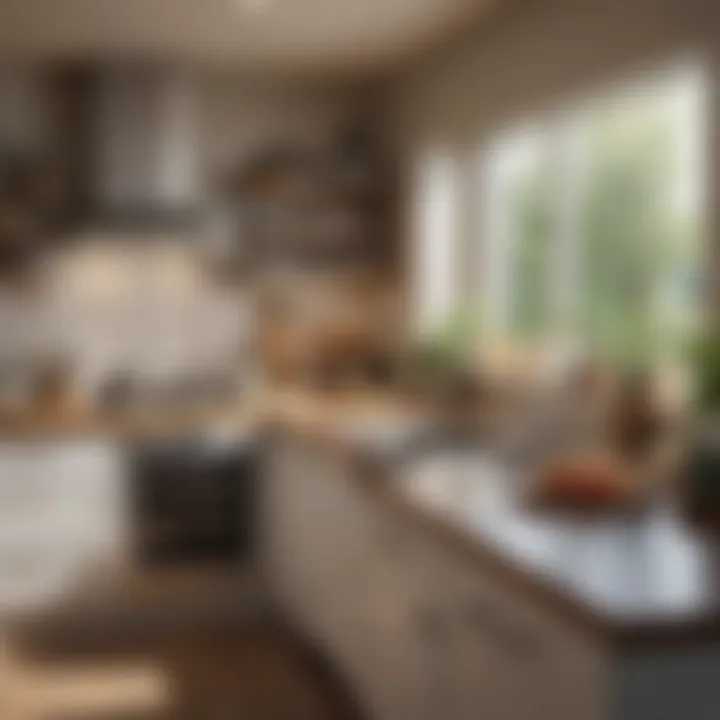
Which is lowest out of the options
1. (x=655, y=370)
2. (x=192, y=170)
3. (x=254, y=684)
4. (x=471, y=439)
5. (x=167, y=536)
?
(x=254, y=684)

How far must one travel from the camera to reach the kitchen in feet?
7.96

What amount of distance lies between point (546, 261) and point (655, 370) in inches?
41.1

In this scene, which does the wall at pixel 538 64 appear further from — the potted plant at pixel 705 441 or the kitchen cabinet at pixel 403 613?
the kitchen cabinet at pixel 403 613

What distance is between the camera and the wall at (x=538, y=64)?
3115 millimetres

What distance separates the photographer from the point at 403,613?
2.96m

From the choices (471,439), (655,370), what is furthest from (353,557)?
(655,370)

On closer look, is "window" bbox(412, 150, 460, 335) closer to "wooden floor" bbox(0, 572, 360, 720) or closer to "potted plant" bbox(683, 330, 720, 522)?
"wooden floor" bbox(0, 572, 360, 720)

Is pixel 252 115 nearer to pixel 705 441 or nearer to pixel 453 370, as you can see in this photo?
pixel 453 370

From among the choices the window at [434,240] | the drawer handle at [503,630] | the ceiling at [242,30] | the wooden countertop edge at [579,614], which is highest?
the ceiling at [242,30]

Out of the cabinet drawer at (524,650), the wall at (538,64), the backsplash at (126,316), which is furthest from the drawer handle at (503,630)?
the backsplash at (126,316)

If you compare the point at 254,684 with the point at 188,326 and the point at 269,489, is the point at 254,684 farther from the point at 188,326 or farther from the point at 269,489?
the point at 188,326

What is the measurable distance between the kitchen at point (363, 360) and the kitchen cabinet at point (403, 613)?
0.01 meters

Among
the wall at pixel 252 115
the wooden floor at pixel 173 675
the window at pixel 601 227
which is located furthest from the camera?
the wall at pixel 252 115

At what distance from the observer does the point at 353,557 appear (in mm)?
3516
